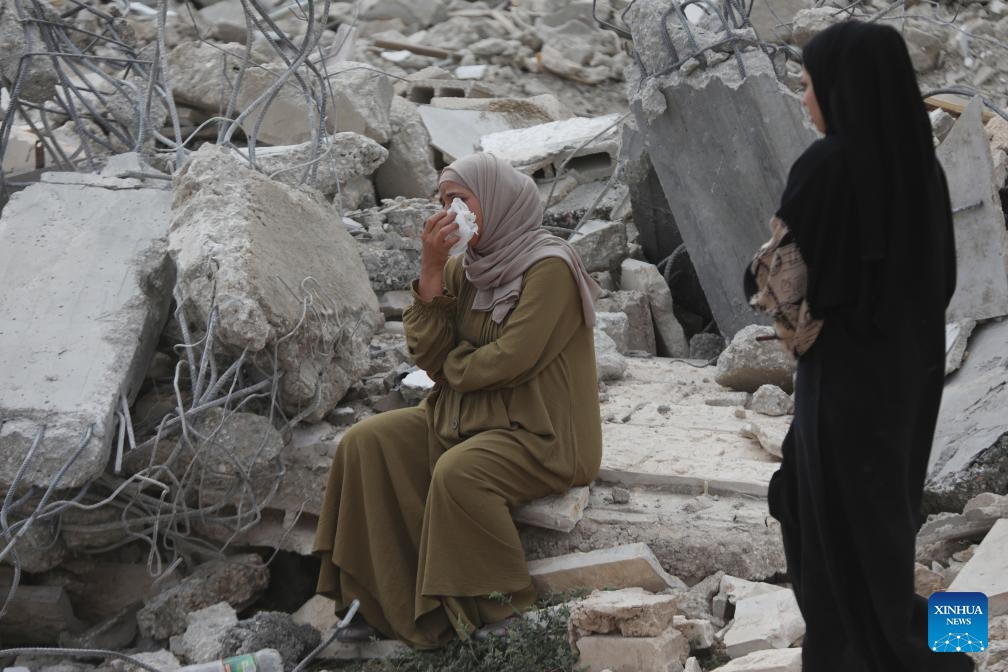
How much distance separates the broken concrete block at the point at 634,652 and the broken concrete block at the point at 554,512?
60 centimetres

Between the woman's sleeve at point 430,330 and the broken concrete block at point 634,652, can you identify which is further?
the woman's sleeve at point 430,330

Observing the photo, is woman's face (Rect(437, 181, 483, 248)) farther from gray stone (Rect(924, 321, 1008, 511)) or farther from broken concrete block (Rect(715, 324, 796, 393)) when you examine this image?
broken concrete block (Rect(715, 324, 796, 393))

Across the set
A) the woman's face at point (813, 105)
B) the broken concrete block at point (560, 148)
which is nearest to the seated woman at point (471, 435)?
the woman's face at point (813, 105)

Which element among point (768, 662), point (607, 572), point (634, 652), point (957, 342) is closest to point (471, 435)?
point (607, 572)

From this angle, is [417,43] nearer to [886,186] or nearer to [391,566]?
[391,566]

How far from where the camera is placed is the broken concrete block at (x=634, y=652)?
11.1 feet

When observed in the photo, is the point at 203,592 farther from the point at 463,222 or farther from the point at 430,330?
the point at 463,222

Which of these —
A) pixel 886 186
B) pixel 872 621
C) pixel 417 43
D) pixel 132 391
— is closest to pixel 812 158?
pixel 886 186

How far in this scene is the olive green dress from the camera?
379cm

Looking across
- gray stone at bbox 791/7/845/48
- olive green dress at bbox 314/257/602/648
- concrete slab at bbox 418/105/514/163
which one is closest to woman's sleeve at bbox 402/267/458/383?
olive green dress at bbox 314/257/602/648

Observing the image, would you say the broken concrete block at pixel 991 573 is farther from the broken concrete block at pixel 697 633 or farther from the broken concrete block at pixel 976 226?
the broken concrete block at pixel 976 226

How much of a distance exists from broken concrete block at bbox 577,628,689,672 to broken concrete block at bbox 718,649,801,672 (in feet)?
0.60

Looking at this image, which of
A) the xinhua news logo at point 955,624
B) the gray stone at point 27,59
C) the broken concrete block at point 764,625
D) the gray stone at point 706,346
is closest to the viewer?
the xinhua news logo at point 955,624

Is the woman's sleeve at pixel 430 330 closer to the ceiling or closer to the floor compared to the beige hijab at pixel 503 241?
closer to the floor
